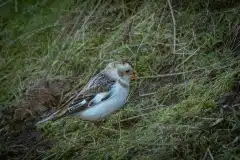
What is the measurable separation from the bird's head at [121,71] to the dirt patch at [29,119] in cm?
86

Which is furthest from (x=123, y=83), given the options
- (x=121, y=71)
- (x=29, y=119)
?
(x=29, y=119)

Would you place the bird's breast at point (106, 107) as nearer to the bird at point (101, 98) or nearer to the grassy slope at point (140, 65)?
the bird at point (101, 98)

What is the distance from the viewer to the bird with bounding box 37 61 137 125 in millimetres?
5887

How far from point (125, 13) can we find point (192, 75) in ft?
5.31

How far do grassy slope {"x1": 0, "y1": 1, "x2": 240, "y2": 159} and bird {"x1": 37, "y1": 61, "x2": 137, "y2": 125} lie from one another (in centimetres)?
24

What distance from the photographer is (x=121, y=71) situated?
6129mm

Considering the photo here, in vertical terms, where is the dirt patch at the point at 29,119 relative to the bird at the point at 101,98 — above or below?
→ below

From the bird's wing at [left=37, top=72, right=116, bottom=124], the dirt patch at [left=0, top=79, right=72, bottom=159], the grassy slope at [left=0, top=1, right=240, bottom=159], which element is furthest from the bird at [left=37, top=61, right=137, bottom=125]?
the dirt patch at [left=0, top=79, right=72, bottom=159]

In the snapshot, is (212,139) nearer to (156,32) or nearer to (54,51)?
(156,32)

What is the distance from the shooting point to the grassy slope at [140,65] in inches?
213

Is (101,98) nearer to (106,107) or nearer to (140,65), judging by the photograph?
(106,107)

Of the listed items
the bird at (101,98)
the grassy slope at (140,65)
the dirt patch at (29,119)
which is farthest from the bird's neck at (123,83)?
the dirt patch at (29,119)

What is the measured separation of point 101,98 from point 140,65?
3.65 feet

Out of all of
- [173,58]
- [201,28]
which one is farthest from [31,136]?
[201,28]
